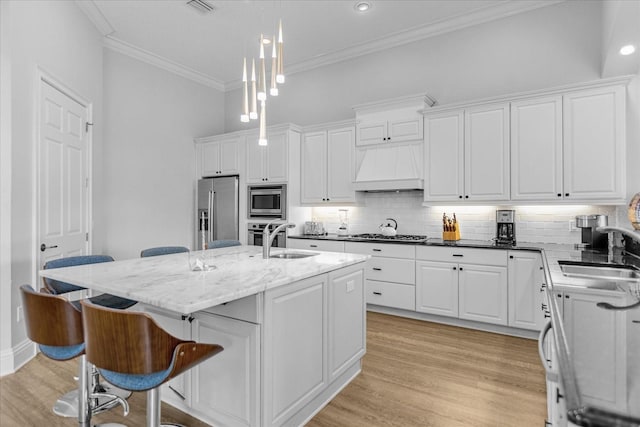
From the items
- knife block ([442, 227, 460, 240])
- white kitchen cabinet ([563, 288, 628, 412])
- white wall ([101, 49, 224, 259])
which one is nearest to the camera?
white kitchen cabinet ([563, 288, 628, 412])

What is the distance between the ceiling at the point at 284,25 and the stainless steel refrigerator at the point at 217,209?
1906 mm

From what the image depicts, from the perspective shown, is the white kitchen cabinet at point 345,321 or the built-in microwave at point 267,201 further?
the built-in microwave at point 267,201

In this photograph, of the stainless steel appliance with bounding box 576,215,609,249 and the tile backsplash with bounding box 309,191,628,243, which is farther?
the tile backsplash with bounding box 309,191,628,243

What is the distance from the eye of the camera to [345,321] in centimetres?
252

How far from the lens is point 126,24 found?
434cm

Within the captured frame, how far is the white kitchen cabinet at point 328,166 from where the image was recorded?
4.77 m

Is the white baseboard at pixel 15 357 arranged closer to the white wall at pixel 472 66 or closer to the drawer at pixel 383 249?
the drawer at pixel 383 249

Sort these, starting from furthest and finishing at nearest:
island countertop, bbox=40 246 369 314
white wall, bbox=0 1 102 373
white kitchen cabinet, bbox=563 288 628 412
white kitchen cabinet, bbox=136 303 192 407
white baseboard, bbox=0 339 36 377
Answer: white wall, bbox=0 1 102 373
white baseboard, bbox=0 339 36 377
white kitchen cabinet, bbox=136 303 192 407
island countertop, bbox=40 246 369 314
white kitchen cabinet, bbox=563 288 628 412

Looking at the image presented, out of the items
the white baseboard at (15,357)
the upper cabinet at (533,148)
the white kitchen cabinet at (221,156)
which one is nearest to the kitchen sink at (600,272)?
the upper cabinet at (533,148)

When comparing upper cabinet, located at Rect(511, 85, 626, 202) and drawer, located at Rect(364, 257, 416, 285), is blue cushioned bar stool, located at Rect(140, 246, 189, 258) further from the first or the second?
upper cabinet, located at Rect(511, 85, 626, 202)

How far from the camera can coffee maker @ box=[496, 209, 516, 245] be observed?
12.7 feet

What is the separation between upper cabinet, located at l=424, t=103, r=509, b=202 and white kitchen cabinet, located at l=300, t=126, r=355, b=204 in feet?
3.46

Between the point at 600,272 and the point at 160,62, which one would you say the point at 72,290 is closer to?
the point at 600,272

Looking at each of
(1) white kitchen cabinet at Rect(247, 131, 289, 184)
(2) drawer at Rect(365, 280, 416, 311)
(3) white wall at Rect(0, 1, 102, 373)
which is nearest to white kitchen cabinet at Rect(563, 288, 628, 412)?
(2) drawer at Rect(365, 280, 416, 311)
